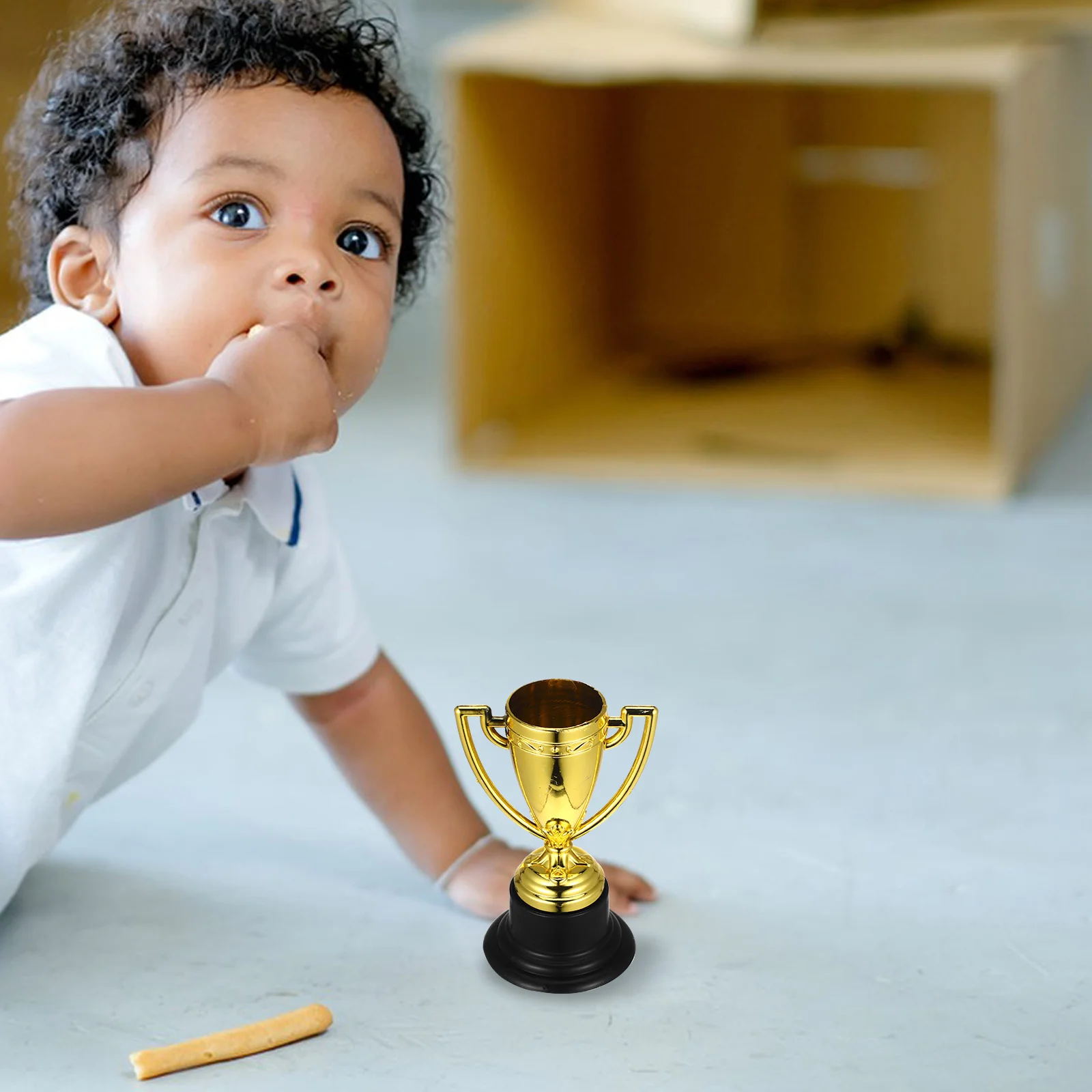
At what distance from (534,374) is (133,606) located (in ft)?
3.76

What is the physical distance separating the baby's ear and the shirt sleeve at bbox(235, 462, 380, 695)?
16 cm

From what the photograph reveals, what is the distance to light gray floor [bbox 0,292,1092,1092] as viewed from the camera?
2.90 feet

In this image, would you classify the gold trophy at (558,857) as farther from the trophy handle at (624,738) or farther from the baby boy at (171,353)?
the baby boy at (171,353)

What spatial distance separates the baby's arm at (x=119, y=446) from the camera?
0.75m

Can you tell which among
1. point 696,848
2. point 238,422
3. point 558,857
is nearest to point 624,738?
point 558,857

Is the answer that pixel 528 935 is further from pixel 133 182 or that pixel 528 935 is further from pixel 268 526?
pixel 133 182

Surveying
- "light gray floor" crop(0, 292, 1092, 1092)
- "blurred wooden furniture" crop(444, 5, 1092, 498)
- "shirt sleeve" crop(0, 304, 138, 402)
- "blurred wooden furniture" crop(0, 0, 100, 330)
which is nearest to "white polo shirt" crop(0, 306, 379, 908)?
"shirt sleeve" crop(0, 304, 138, 402)

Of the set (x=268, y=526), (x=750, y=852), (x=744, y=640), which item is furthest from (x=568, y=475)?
(x=268, y=526)

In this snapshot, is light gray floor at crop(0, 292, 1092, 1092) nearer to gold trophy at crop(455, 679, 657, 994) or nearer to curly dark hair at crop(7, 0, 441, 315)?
gold trophy at crop(455, 679, 657, 994)

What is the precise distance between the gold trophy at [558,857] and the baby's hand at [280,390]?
0.18 metres

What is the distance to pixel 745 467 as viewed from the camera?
5.94 feet

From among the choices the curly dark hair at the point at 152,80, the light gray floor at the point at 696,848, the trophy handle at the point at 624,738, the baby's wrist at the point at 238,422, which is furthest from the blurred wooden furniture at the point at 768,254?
the baby's wrist at the point at 238,422

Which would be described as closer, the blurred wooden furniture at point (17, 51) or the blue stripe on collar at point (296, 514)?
the blue stripe on collar at point (296, 514)

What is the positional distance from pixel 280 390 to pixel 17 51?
158 centimetres
